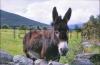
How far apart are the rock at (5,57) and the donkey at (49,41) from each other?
0.84 feet

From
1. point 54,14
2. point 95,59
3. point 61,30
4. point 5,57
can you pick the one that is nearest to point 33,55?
point 5,57

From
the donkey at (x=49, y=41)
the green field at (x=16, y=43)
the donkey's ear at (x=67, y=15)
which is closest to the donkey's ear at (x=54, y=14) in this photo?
the donkey at (x=49, y=41)

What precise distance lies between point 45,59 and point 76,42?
57 cm

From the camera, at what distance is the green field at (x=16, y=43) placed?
10.9 metres

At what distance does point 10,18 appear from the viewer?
11.0 metres

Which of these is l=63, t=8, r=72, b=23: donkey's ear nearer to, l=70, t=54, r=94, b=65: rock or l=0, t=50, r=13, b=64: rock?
l=70, t=54, r=94, b=65: rock

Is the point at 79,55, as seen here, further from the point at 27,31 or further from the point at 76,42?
the point at 27,31

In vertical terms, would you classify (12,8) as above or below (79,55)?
above

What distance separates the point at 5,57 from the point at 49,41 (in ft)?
2.34

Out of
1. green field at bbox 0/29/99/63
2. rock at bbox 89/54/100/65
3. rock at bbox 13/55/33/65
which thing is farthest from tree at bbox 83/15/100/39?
rock at bbox 13/55/33/65

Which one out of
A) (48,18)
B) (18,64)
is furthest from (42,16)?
(18,64)

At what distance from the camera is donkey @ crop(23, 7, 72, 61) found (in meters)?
10.9

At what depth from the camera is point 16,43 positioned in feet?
36.1

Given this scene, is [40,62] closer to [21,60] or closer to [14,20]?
[21,60]
